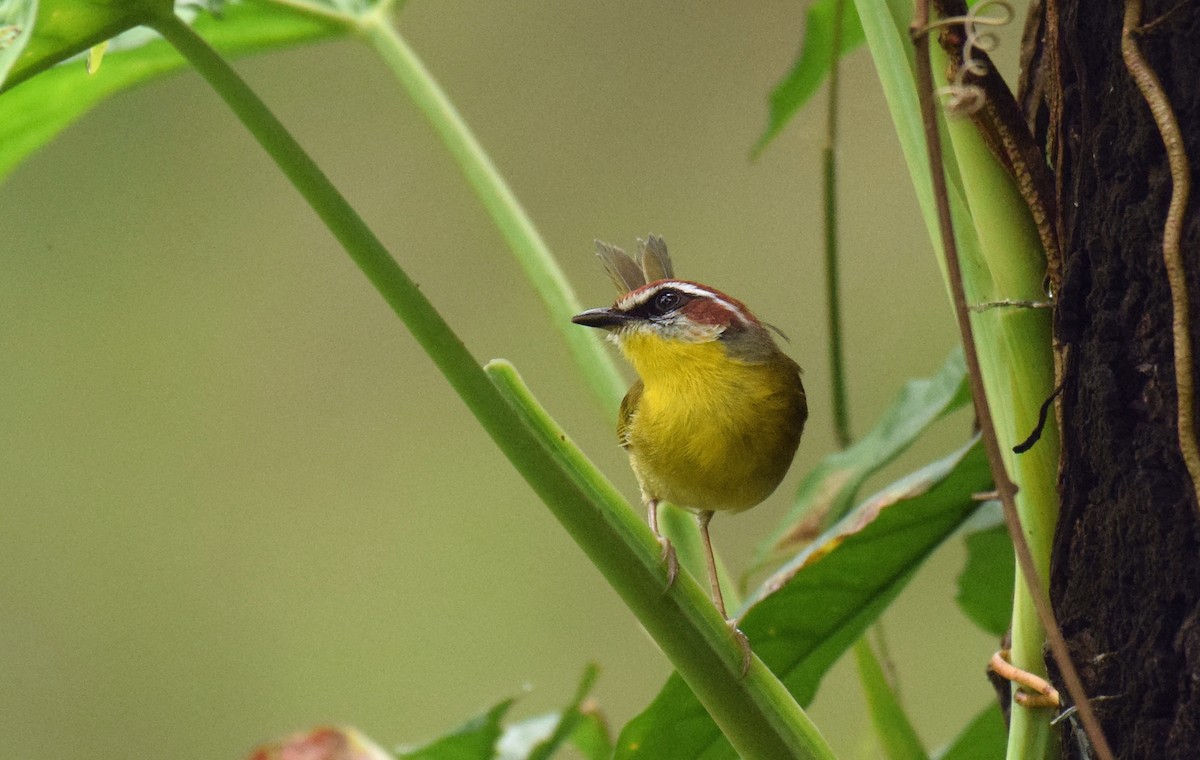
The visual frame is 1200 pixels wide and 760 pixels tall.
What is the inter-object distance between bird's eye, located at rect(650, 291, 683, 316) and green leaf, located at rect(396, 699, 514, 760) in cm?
72

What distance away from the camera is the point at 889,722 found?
1.29m

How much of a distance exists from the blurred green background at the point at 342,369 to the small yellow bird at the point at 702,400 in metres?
1.95

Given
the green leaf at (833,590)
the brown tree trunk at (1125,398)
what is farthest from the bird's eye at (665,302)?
the brown tree trunk at (1125,398)

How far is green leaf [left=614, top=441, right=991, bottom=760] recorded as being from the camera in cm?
115

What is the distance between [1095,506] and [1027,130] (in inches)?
11.4

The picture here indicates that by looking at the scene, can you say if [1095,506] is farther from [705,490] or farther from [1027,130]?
[705,490]

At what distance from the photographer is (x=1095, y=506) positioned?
934mm

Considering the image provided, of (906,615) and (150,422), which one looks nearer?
(906,615)

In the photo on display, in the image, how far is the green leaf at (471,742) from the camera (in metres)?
1.38

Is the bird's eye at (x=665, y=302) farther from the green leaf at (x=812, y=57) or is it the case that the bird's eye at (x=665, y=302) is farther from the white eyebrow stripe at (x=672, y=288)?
the green leaf at (x=812, y=57)

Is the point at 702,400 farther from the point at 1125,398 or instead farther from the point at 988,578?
the point at 1125,398

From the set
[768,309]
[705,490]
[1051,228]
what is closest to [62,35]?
[1051,228]

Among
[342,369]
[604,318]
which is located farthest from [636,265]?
[342,369]

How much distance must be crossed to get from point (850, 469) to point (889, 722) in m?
0.30
